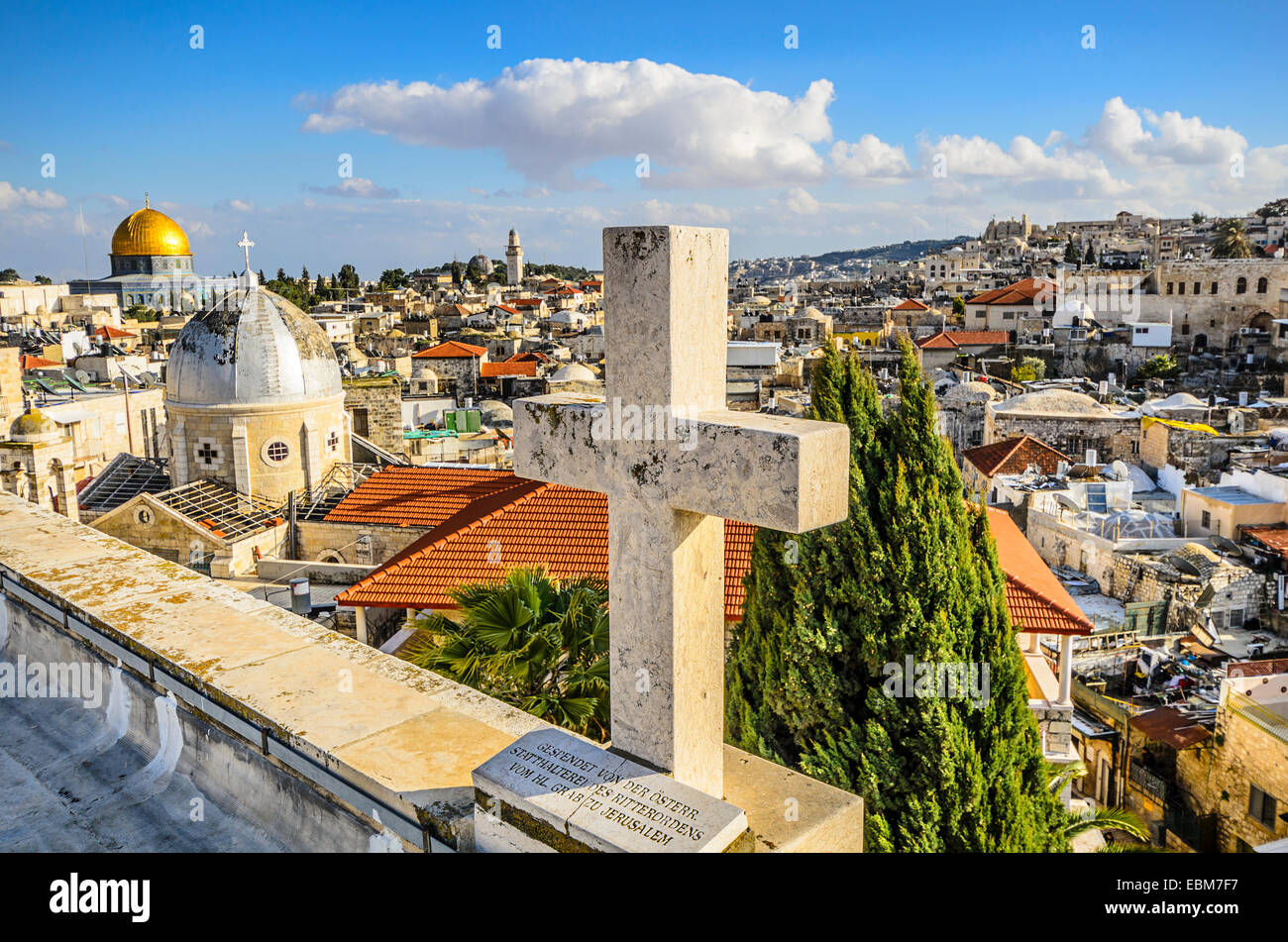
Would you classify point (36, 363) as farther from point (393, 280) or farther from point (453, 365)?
point (393, 280)

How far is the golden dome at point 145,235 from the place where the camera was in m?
84.8

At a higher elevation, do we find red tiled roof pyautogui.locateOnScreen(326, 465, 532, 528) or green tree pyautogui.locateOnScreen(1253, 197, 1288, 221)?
green tree pyautogui.locateOnScreen(1253, 197, 1288, 221)

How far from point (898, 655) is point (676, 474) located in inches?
238

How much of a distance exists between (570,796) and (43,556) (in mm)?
3813

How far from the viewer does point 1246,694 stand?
1316 cm

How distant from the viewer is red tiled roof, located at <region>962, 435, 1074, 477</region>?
96.4 ft

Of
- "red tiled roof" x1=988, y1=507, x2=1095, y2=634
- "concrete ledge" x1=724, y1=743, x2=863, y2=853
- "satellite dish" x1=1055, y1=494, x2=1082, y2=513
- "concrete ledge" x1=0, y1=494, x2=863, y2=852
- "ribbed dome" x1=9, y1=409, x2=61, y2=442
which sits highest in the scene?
"concrete ledge" x1=0, y1=494, x2=863, y2=852

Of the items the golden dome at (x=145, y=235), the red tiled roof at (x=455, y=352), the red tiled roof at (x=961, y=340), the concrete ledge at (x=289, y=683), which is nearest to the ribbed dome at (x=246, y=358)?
the concrete ledge at (x=289, y=683)

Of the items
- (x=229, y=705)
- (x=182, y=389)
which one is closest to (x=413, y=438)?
(x=182, y=389)

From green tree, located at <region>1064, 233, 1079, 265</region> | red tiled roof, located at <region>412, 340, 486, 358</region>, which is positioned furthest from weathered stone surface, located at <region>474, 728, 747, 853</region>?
green tree, located at <region>1064, 233, 1079, 265</region>

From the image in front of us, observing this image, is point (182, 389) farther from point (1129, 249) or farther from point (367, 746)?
point (1129, 249)

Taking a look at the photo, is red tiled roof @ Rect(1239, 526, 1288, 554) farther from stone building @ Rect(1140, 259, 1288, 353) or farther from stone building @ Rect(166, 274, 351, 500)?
stone building @ Rect(1140, 259, 1288, 353)

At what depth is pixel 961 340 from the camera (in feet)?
208

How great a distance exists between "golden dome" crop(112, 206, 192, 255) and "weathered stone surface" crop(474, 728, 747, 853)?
95.4 metres
